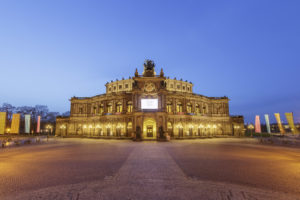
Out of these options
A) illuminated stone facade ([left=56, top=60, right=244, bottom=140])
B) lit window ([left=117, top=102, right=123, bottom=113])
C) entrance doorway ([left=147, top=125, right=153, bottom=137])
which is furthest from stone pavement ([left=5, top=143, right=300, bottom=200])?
lit window ([left=117, top=102, right=123, bottom=113])

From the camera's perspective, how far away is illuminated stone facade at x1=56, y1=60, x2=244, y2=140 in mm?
38344

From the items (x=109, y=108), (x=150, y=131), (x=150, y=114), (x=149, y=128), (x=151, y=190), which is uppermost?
(x=109, y=108)

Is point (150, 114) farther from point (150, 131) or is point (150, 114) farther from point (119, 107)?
point (119, 107)

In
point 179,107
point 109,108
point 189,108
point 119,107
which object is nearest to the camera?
point 179,107

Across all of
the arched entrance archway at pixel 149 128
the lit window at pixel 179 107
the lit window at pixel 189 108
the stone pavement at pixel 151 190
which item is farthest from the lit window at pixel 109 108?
the stone pavement at pixel 151 190

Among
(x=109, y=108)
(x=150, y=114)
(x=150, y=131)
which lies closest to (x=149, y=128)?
(x=150, y=131)

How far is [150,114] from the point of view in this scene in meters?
37.7

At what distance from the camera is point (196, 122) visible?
45.7 m

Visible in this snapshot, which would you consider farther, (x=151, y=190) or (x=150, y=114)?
(x=150, y=114)

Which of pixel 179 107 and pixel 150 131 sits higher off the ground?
pixel 179 107

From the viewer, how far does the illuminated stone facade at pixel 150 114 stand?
3834 centimetres

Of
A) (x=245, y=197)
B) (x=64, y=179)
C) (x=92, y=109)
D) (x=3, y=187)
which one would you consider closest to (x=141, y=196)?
(x=245, y=197)

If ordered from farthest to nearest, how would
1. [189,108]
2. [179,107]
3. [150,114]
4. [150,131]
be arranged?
[189,108]
[179,107]
[150,131]
[150,114]

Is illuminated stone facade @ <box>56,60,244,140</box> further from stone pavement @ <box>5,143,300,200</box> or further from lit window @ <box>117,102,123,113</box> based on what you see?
stone pavement @ <box>5,143,300,200</box>
